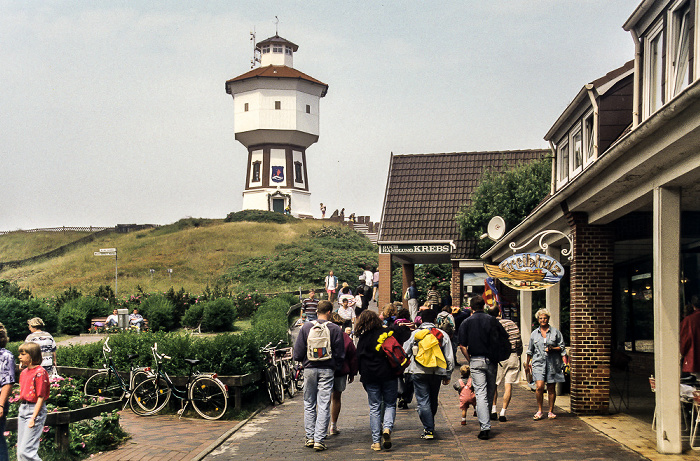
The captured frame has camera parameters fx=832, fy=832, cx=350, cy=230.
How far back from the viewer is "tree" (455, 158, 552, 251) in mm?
30984

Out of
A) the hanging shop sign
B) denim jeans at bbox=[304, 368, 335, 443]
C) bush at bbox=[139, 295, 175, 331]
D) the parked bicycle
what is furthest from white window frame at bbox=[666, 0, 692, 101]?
bush at bbox=[139, 295, 175, 331]

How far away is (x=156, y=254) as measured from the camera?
74.8m

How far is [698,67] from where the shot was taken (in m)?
9.05

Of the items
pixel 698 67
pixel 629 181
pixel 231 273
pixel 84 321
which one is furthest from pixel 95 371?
pixel 231 273

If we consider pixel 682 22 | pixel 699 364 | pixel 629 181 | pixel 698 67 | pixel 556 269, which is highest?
pixel 682 22

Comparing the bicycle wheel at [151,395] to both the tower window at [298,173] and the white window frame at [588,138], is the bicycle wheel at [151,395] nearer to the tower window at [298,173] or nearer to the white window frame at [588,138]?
the white window frame at [588,138]

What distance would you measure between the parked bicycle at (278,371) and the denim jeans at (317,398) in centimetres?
394

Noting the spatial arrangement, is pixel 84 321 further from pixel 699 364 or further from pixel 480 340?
pixel 699 364

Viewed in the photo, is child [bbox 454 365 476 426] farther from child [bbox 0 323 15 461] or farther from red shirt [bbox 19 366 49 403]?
child [bbox 0 323 15 461]

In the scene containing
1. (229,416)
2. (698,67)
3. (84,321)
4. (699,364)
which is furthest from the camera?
(84,321)

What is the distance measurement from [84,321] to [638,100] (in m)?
25.1

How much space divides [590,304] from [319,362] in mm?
4706

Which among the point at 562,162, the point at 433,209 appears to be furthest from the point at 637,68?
the point at 433,209

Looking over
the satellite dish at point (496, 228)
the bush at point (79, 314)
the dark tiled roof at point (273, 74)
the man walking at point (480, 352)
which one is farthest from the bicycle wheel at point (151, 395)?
the dark tiled roof at point (273, 74)
